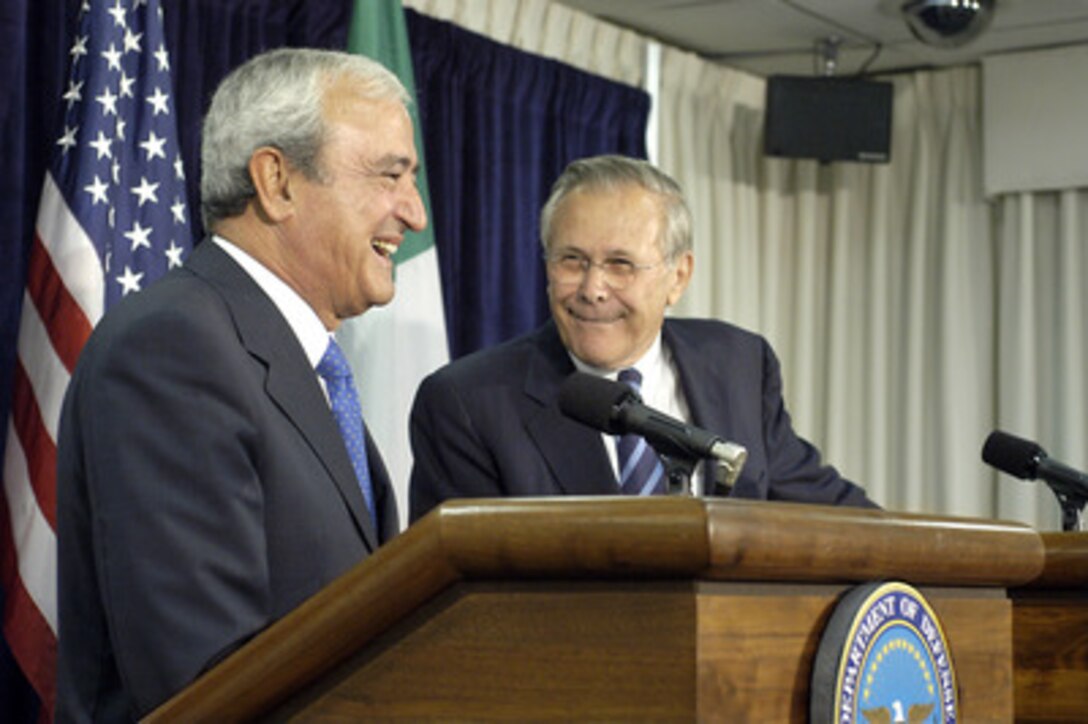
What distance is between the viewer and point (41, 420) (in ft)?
12.1

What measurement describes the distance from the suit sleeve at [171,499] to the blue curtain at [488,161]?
323 cm

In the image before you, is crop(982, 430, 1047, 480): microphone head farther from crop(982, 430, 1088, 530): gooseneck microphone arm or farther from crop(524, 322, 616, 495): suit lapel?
crop(524, 322, 616, 495): suit lapel

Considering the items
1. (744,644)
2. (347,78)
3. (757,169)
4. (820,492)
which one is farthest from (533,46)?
(744,644)

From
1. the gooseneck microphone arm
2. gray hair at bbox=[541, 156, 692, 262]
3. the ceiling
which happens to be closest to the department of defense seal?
the gooseneck microphone arm

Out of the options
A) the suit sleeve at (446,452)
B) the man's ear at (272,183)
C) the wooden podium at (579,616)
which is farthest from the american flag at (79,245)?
→ the wooden podium at (579,616)

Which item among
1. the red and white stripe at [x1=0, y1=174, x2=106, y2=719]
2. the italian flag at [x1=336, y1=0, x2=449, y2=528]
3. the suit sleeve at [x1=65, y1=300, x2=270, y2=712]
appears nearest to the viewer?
the suit sleeve at [x1=65, y1=300, x2=270, y2=712]

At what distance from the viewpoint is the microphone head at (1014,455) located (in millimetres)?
2547

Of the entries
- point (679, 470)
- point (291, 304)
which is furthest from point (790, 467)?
point (679, 470)

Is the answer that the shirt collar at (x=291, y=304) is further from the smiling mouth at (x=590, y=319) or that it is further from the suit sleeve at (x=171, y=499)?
the smiling mouth at (x=590, y=319)

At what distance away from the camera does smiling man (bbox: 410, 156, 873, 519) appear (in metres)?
2.92

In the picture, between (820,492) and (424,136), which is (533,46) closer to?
(424,136)

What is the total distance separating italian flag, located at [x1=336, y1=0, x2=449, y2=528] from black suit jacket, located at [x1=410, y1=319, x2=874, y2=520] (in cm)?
142

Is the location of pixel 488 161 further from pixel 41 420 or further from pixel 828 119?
pixel 41 420

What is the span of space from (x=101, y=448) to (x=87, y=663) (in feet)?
0.78
